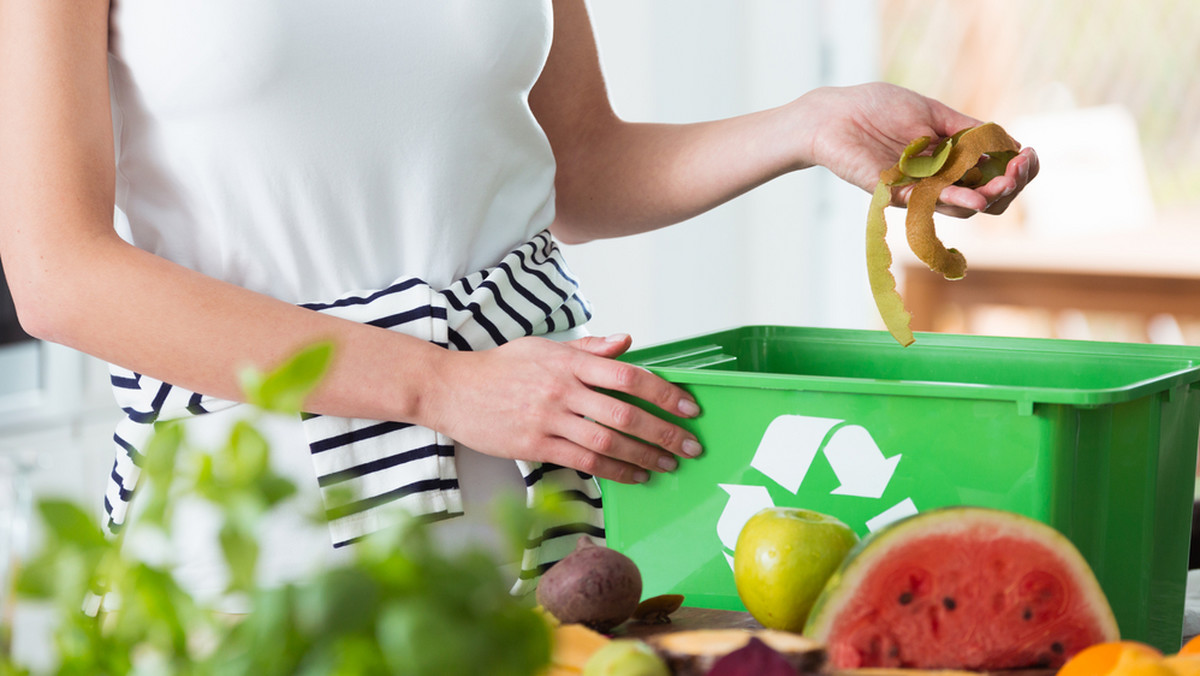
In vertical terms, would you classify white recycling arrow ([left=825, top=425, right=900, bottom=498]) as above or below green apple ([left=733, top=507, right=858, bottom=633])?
above

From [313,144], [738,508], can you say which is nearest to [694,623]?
[738,508]

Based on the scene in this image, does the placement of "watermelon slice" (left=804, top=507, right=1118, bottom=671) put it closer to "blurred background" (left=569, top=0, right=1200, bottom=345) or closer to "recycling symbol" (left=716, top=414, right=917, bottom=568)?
"recycling symbol" (left=716, top=414, right=917, bottom=568)

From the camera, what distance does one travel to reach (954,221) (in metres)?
3.69

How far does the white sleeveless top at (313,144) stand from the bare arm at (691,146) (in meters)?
0.19

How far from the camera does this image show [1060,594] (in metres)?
0.52

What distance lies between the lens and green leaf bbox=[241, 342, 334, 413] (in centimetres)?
22

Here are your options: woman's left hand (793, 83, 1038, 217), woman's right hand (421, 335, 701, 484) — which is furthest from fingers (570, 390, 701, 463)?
woman's left hand (793, 83, 1038, 217)

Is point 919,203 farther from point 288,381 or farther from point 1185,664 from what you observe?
point 288,381

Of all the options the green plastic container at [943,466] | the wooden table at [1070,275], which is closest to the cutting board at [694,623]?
the green plastic container at [943,466]

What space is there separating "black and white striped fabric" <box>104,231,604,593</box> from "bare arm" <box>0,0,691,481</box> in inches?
1.7

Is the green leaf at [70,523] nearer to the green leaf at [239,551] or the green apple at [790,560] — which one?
the green leaf at [239,551]

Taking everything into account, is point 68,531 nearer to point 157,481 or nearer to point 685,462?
point 157,481

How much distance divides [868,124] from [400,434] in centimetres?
45

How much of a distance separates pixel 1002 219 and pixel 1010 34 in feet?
1.94
